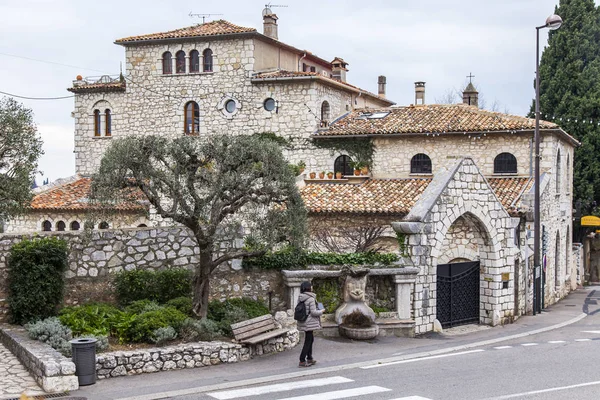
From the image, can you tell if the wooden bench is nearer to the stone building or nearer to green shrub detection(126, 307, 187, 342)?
green shrub detection(126, 307, 187, 342)

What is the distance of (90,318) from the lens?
1502cm

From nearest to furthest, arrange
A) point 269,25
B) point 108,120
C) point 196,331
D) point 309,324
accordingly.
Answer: point 309,324, point 196,331, point 269,25, point 108,120

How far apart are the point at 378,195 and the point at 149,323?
18.1m

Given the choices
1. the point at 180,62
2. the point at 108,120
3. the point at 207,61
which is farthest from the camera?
the point at 108,120

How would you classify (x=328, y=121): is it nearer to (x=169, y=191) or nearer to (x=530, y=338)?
(x=530, y=338)

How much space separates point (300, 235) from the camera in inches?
631

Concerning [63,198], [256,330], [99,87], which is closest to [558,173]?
[256,330]

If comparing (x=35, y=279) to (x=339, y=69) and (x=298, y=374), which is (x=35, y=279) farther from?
(x=339, y=69)

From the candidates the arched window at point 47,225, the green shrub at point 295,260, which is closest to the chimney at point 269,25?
the arched window at point 47,225

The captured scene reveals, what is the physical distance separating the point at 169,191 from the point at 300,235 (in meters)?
3.00

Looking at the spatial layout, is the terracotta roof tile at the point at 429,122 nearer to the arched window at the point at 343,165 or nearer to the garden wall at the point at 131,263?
the arched window at the point at 343,165

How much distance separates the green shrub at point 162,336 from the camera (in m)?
14.3

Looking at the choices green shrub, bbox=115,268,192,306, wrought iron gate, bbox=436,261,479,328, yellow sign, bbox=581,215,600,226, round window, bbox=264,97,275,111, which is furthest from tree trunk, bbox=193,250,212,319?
yellow sign, bbox=581,215,600,226

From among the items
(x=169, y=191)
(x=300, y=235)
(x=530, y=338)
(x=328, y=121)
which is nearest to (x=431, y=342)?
(x=530, y=338)
